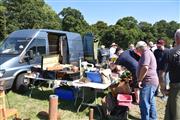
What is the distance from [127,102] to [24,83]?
4.32 m

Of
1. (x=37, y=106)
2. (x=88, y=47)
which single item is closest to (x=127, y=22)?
(x=88, y=47)

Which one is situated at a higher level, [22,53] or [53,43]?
[53,43]

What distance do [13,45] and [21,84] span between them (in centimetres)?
152

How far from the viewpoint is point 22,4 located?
53156 millimetres

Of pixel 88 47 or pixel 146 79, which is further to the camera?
pixel 88 47

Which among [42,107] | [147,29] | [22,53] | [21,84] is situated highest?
[147,29]

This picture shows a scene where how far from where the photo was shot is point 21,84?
34.5 ft

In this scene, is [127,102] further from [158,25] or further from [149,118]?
[158,25]

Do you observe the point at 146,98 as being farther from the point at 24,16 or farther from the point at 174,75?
the point at 24,16

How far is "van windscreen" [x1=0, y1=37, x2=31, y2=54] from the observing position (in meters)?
10.9

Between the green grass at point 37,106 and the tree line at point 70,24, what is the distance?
28.4m

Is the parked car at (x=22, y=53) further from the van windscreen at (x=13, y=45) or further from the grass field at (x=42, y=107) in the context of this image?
the grass field at (x=42, y=107)

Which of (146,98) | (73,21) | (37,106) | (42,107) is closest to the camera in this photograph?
(146,98)

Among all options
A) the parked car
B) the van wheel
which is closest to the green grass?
the van wheel
